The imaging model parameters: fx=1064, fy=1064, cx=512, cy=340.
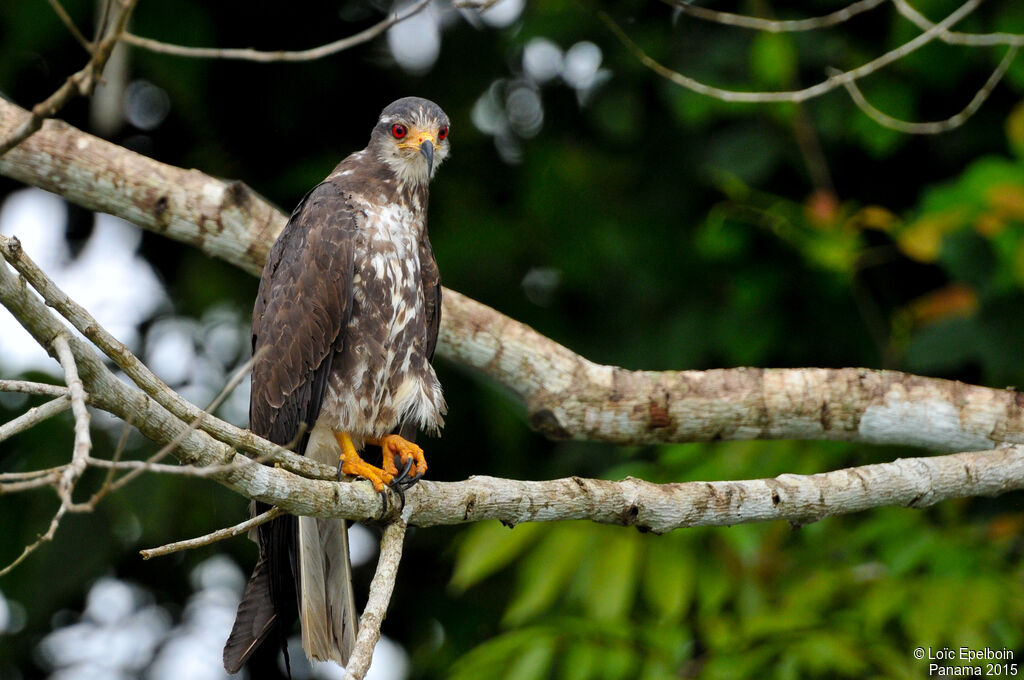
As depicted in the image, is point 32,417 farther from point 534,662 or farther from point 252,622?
point 534,662

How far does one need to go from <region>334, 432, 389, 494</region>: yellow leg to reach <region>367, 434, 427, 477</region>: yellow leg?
0.04 meters

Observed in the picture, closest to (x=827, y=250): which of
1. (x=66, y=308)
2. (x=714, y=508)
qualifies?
(x=714, y=508)

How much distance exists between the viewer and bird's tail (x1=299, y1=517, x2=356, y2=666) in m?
3.38

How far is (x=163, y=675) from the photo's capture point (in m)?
5.51

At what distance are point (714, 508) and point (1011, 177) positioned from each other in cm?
218

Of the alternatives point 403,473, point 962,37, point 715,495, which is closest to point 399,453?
point 403,473

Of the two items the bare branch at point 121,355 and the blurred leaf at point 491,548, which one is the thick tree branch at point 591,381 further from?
the bare branch at point 121,355

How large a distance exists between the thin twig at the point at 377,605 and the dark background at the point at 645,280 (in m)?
1.12

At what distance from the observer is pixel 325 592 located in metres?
3.45

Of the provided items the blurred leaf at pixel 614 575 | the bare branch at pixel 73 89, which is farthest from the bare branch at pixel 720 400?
the bare branch at pixel 73 89

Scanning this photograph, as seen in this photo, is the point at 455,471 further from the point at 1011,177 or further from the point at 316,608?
the point at 1011,177

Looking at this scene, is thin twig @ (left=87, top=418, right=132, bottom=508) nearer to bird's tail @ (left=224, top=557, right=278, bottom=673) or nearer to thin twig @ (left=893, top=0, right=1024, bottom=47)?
bird's tail @ (left=224, top=557, right=278, bottom=673)

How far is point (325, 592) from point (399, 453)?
19.9 inches

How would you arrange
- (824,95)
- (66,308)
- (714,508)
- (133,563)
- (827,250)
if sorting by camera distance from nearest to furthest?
(66,308), (714,508), (827,250), (824,95), (133,563)
